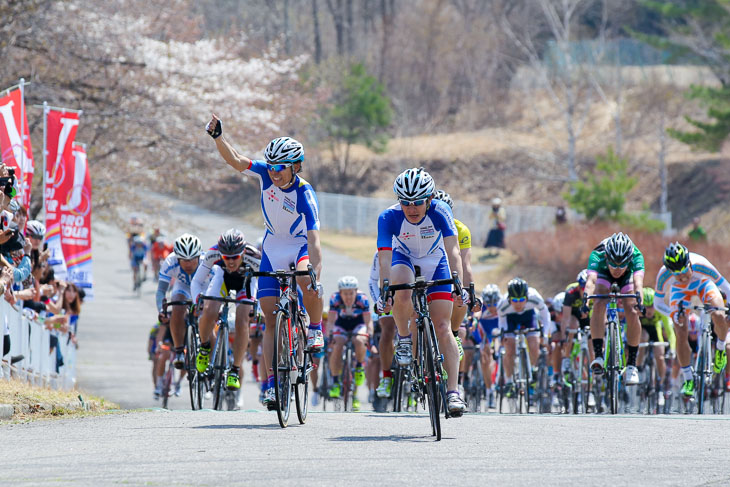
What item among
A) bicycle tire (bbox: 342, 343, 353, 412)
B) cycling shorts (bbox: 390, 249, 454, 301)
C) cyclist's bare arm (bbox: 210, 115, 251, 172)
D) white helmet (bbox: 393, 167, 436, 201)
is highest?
cyclist's bare arm (bbox: 210, 115, 251, 172)

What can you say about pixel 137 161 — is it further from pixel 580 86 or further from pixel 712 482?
pixel 580 86

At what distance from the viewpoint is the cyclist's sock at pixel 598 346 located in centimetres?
1348

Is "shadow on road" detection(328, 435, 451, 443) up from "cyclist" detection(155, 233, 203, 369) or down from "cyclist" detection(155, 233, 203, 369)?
down

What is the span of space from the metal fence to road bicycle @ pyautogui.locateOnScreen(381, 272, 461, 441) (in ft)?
130

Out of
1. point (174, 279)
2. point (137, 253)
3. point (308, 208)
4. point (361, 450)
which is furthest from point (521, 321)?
point (137, 253)

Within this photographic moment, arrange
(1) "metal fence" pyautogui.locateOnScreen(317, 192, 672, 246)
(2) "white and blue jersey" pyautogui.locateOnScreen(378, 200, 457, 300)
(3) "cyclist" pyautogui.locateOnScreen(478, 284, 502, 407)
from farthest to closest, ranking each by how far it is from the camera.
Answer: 1. (1) "metal fence" pyautogui.locateOnScreen(317, 192, 672, 246)
2. (3) "cyclist" pyautogui.locateOnScreen(478, 284, 502, 407)
3. (2) "white and blue jersey" pyautogui.locateOnScreen(378, 200, 457, 300)

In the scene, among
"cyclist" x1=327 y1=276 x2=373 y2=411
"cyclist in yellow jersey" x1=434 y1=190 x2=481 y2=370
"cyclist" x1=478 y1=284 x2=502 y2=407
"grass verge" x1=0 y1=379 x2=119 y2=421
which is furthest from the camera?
"cyclist" x1=478 y1=284 x2=502 y2=407

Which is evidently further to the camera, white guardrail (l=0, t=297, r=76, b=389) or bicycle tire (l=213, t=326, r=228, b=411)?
bicycle tire (l=213, t=326, r=228, b=411)

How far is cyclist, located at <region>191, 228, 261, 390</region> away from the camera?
42.0ft

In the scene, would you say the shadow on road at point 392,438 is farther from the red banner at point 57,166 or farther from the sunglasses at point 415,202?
the red banner at point 57,166

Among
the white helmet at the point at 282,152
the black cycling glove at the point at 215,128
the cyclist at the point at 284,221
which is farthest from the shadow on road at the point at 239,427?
the black cycling glove at the point at 215,128

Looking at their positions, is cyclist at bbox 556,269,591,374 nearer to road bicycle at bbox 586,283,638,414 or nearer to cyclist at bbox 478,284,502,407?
cyclist at bbox 478,284,502,407

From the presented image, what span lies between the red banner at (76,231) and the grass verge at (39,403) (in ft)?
18.5

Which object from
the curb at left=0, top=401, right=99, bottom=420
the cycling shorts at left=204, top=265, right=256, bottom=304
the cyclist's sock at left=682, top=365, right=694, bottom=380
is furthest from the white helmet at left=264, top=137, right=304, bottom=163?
the cyclist's sock at left=682, top=365, right=694, bottom=380
